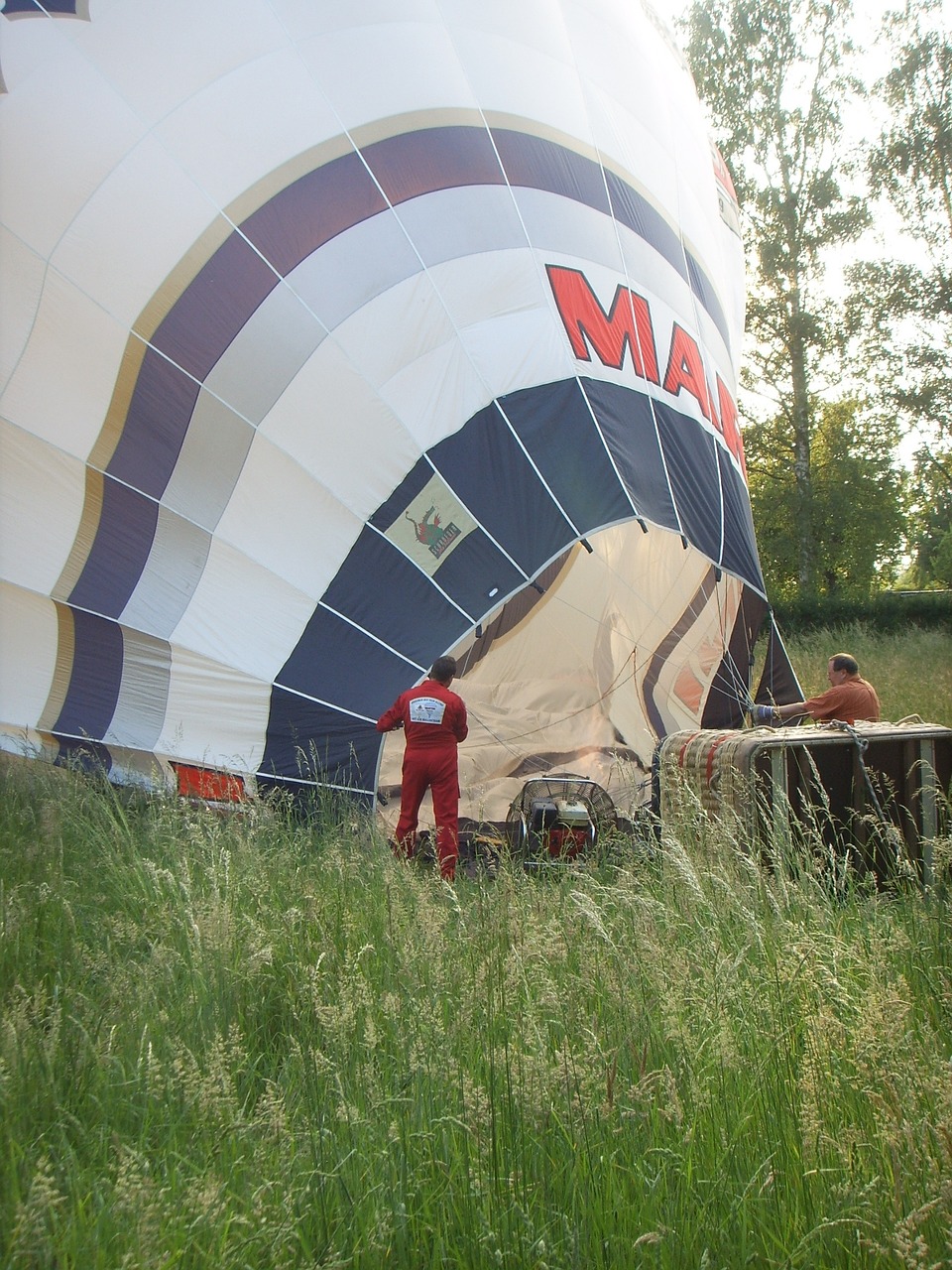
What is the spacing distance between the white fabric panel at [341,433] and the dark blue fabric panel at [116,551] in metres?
0.60

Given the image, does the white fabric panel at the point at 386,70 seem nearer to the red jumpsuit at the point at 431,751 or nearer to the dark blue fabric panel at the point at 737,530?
the dark blue fabric panel at the point at 737,530

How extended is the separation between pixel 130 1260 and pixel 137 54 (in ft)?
15.4

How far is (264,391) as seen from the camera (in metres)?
4.65

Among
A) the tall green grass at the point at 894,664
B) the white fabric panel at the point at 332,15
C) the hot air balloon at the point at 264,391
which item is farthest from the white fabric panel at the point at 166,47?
the tall green grass at the point at 894,664

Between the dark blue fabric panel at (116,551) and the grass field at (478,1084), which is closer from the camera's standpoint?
the grass field at (478,1084)

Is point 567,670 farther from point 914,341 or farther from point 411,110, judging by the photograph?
point 914,341

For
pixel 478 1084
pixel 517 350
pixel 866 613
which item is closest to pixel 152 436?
pixel 517 350

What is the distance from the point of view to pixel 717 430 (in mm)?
6113

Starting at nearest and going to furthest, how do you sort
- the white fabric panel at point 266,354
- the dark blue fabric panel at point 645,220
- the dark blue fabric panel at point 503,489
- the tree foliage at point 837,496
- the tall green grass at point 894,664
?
1. the white fabric panel at point 266,354
2. the dark blue fabric panel at point 503,489
3. the dark blue fabric panel at point 645,220
4. the tall green grass at point 894,664
5. the tree foliage at point 837,496

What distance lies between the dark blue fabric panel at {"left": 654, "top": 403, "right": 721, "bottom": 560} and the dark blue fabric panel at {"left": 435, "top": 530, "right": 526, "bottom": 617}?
3.48 ft

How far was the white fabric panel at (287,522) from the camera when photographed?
461 cm

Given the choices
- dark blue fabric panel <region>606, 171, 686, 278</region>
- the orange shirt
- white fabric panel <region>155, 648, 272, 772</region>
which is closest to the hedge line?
dark blue fabric panel <region>606, 171, 686, 278</region>

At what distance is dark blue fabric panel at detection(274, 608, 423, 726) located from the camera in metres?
4.56

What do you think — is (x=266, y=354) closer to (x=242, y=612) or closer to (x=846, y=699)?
(x=242, y=612)
